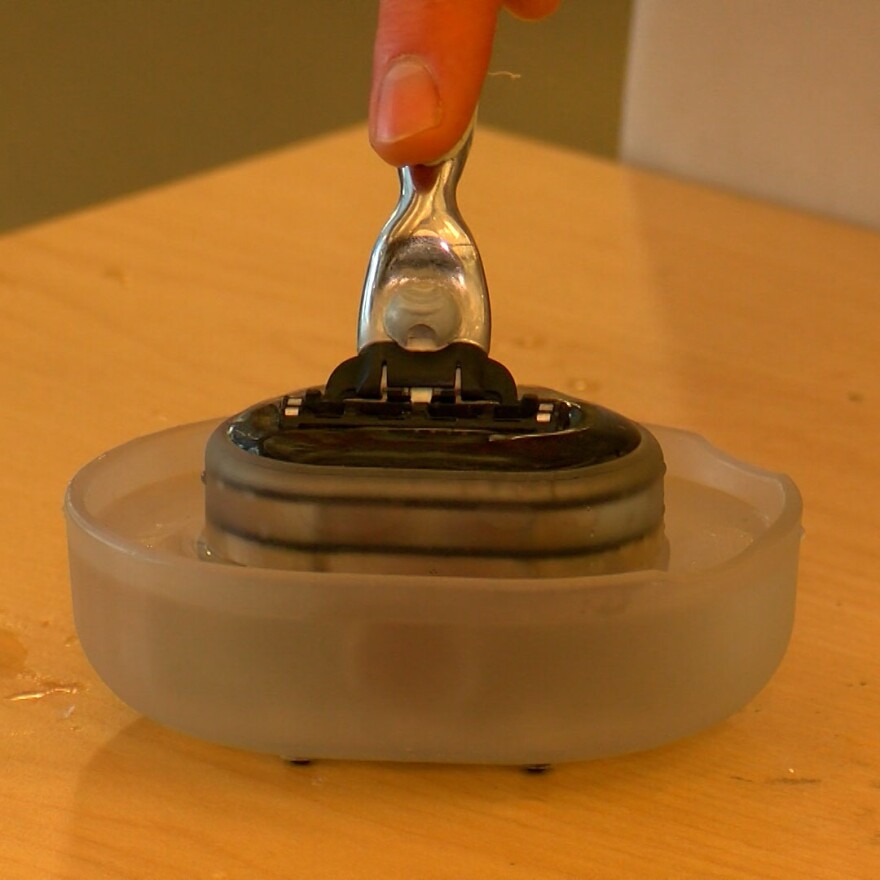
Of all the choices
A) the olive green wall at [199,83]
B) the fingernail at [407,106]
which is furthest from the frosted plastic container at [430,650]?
the olive green wall at [199,83]

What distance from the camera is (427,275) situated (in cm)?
38

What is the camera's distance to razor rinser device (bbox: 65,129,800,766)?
312 mm

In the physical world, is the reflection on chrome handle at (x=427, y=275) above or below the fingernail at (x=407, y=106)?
below

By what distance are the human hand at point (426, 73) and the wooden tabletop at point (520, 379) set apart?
0.16 metres

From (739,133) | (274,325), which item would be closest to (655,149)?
(739,133)

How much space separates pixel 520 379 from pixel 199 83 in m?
1.06

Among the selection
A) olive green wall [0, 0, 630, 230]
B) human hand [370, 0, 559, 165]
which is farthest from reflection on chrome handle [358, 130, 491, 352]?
olive green wall [0, 0, 630, 230]

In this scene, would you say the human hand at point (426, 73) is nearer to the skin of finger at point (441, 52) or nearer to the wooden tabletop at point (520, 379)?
the skin of finger at point (441, 52)

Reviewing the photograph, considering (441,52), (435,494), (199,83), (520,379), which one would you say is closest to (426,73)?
(441,52)

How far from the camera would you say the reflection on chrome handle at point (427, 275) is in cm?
37

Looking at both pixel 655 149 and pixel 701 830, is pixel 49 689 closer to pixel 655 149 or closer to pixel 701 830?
pixel 701 830

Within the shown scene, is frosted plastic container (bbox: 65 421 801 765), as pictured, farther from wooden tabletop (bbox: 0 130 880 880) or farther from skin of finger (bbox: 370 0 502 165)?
skin of finger (bbox: 370 0 502 165)

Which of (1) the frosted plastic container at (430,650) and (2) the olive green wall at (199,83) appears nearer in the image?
(1) the frosted plastic container at (430,650)

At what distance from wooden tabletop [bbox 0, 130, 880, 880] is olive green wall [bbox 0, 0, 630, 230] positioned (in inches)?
23.5
